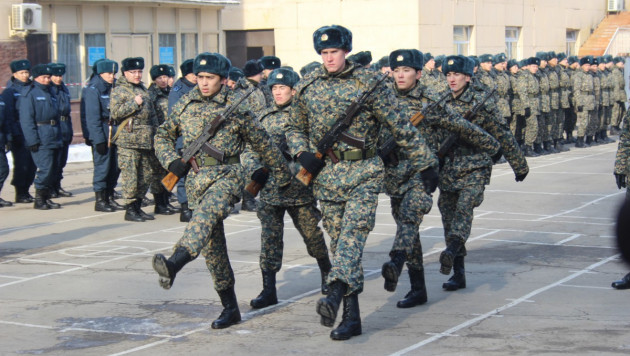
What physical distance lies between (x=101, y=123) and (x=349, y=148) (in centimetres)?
740

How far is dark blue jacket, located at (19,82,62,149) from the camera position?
14.1 meters

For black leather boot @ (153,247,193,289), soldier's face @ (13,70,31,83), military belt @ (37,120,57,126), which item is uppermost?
soldier's face @ (13,70,31,83)

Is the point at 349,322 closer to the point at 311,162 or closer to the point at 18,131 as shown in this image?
the point at 311,162

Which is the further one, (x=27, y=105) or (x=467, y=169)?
(x=27, y=105)

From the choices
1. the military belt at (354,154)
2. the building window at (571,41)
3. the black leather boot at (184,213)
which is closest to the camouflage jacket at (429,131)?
the military belt at (354,154)

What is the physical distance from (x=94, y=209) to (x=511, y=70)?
410 inches

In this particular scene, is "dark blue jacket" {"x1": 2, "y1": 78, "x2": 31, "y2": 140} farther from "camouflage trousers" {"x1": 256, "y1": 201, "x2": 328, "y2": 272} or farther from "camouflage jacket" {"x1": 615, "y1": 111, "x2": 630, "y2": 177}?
"camouflage jacket" {"x1": 615, "y1": 111, "x2": 630, "y2": 177}

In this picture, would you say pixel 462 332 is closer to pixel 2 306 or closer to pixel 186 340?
pixel 186 340

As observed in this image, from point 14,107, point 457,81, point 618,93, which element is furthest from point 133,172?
point 618,93

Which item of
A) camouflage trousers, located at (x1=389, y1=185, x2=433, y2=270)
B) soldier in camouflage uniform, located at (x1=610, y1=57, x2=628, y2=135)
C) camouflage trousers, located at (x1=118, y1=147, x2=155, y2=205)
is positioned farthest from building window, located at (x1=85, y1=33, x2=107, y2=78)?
camouflage trousers, located at (x1=389, y1=185, x2=433, y2=270)

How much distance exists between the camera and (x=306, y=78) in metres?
7.21

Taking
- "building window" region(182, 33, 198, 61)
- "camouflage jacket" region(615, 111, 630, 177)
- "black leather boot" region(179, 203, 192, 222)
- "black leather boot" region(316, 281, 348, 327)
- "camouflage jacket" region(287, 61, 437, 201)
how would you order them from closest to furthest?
"black leather boot" region(316, 281, 348, 327)
"camouflage jacket" region(287, 61, 437, 201)
"camouflage jacket" region(615, 111, 630, 177)
"black leather boot" region(179, 203, 192, 222)
"building window" region(182, 33, 198, 61)

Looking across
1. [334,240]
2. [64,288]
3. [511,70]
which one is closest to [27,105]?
[64,288]

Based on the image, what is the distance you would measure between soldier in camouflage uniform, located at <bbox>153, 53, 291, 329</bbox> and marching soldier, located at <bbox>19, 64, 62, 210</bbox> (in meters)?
7.11
